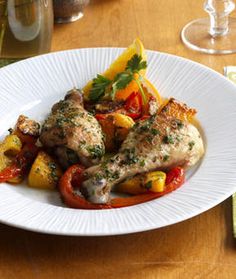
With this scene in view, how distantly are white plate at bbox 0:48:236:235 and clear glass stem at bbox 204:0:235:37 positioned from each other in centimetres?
47

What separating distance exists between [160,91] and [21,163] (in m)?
0.62

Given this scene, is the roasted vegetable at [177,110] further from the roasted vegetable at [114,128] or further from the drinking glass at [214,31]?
the drinking glass at [214,31]

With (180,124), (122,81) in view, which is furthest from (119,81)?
(180,124)

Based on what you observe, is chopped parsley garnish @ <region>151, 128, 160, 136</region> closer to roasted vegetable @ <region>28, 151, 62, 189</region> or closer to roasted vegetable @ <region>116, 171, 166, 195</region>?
roasted vegetable @ <region>116, 171, 166, 195</region>

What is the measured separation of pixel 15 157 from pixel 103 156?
0.26 metres

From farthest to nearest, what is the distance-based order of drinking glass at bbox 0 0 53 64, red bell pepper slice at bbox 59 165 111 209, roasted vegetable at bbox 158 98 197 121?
drinking glass at bbox 0 0 53 64, roasted vegetable at bbox 158 98 197 121, red bell pepper slice at bbox 59 165 111 209

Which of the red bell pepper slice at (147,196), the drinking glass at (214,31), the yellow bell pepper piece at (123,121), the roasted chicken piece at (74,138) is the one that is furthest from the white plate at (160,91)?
the drinking glass at (214,31)

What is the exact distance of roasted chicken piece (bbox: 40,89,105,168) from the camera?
1943 mm

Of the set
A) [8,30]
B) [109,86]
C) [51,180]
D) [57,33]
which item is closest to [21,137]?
[51,180]

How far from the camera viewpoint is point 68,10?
A: 9.86ft

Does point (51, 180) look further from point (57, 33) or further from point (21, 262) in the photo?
point (57, 33)

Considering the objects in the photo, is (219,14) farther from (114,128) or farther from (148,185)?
(148,185)

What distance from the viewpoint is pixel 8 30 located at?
2.74m

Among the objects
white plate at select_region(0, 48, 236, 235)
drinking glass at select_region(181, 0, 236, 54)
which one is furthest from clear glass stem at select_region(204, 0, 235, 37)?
white plate at select_region(0, 48, 236, 235)
